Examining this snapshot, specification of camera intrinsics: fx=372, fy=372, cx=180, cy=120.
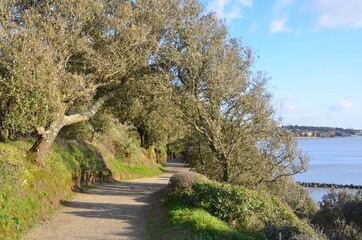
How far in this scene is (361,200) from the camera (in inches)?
871

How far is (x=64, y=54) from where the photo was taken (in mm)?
16766

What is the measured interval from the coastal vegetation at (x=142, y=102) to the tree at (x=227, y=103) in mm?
60

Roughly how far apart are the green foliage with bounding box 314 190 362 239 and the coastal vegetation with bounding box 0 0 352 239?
72.5 inches

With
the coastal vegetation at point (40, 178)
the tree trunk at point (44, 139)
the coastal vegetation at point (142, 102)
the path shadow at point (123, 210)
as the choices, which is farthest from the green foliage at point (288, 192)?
the tree trunk at point (44, 139)

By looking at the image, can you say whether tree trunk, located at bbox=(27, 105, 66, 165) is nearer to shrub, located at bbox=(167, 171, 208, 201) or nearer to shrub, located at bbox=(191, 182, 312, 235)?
shrub, located at bbox=(167, 171, 208, 201)

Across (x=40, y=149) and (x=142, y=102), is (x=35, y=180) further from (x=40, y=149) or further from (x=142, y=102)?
(x=142, y=102)

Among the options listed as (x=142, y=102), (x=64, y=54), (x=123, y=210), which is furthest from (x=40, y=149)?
(x=142, y=102)

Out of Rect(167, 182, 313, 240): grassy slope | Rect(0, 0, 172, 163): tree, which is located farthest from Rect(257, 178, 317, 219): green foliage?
Rect(0, 0, 172, 163): tree

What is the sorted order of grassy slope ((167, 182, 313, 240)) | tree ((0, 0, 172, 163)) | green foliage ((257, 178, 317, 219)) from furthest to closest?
green foliage ((257, 178, 317, 219))
tree ((0, 0, 172, 163))
grassy slope ((167, 182, 313, 240))

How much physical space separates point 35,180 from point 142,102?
29.7ft

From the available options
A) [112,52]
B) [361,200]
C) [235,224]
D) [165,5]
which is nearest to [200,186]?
[235,224]

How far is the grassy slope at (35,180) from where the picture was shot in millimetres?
11484

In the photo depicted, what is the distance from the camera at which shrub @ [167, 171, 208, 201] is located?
1527cm

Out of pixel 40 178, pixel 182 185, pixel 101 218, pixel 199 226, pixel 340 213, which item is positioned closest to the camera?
pixel 199 226
